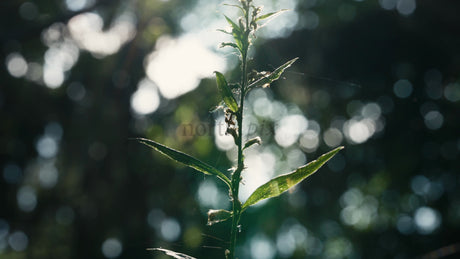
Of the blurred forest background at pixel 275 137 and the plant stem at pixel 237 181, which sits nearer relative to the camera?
the plant stem at pixel 237 181

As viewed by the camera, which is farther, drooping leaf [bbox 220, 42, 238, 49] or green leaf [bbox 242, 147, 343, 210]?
drooping leaf [bbox 220, 42, 238, 49]

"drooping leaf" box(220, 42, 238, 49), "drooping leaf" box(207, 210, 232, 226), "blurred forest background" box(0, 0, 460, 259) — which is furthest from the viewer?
"blurred forest background" box(0, 0, 460, 259)

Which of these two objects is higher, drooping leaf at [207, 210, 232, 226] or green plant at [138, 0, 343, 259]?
green plant at [138, 0, 343, 259]

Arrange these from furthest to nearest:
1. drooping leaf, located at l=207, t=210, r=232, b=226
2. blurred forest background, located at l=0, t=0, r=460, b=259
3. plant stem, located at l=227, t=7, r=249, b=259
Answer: blurred forest background, located at l=0, t=0, r=460, b=259
drooping leaf, located at l=207, t=210, r=232, b=226
plant stem, located at l=227, t=7, r=249, b=259

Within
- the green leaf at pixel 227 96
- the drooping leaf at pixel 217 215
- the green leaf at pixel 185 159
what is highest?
the green leaf at pixel 227 96

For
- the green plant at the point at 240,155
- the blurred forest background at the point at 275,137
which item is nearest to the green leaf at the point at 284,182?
the green plant at the point at 240,155

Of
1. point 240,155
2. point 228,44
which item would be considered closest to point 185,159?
point 240,155

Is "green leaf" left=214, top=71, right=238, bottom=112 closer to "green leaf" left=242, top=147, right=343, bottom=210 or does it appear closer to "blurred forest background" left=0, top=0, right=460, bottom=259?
"green leaf" left=242, top=147, right=343, bottom=210

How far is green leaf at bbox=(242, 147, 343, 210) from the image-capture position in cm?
76

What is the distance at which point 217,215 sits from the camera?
840 millimetres

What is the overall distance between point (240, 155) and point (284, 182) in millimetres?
120

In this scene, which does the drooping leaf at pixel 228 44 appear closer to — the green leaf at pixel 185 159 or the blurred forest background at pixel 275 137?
the green leaf at pixel 185 159

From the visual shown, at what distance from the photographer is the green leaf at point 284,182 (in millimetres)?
761

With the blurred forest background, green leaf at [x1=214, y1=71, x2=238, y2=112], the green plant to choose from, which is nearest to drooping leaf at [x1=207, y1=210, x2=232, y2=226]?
the green plant
